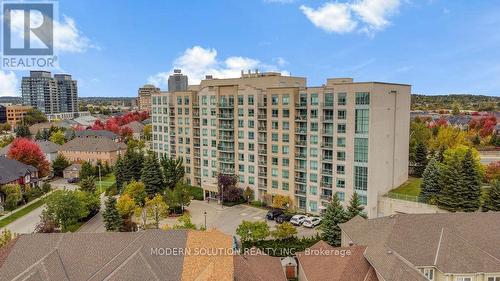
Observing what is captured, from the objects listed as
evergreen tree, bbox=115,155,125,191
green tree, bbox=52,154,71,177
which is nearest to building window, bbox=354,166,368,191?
evergreen tree, bbox=115,155,125,191

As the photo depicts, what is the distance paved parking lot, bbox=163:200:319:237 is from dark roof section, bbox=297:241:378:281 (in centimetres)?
1259

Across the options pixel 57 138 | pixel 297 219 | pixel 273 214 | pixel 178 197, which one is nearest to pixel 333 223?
pixel 297 219

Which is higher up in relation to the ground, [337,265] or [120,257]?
[120,257]

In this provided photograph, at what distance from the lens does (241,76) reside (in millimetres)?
62812

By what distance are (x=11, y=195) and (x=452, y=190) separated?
56645 mm

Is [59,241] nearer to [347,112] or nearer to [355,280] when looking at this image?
[355,280]

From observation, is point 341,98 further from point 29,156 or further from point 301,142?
point 29,156

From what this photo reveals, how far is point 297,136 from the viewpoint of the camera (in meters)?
51.6

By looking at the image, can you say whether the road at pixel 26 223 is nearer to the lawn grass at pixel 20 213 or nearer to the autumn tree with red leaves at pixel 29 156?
the lawn grass at pixel 20 213

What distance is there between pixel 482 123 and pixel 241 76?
82.2 metres

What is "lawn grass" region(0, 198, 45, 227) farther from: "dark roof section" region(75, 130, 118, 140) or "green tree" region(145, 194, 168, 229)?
"dark roof section" region(75, 130, 118, 140)

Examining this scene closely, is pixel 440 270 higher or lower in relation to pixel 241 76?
lower

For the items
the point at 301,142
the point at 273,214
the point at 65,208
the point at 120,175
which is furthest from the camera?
the point at 120,175

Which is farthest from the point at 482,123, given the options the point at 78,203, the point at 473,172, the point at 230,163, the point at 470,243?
the point at 78,203
